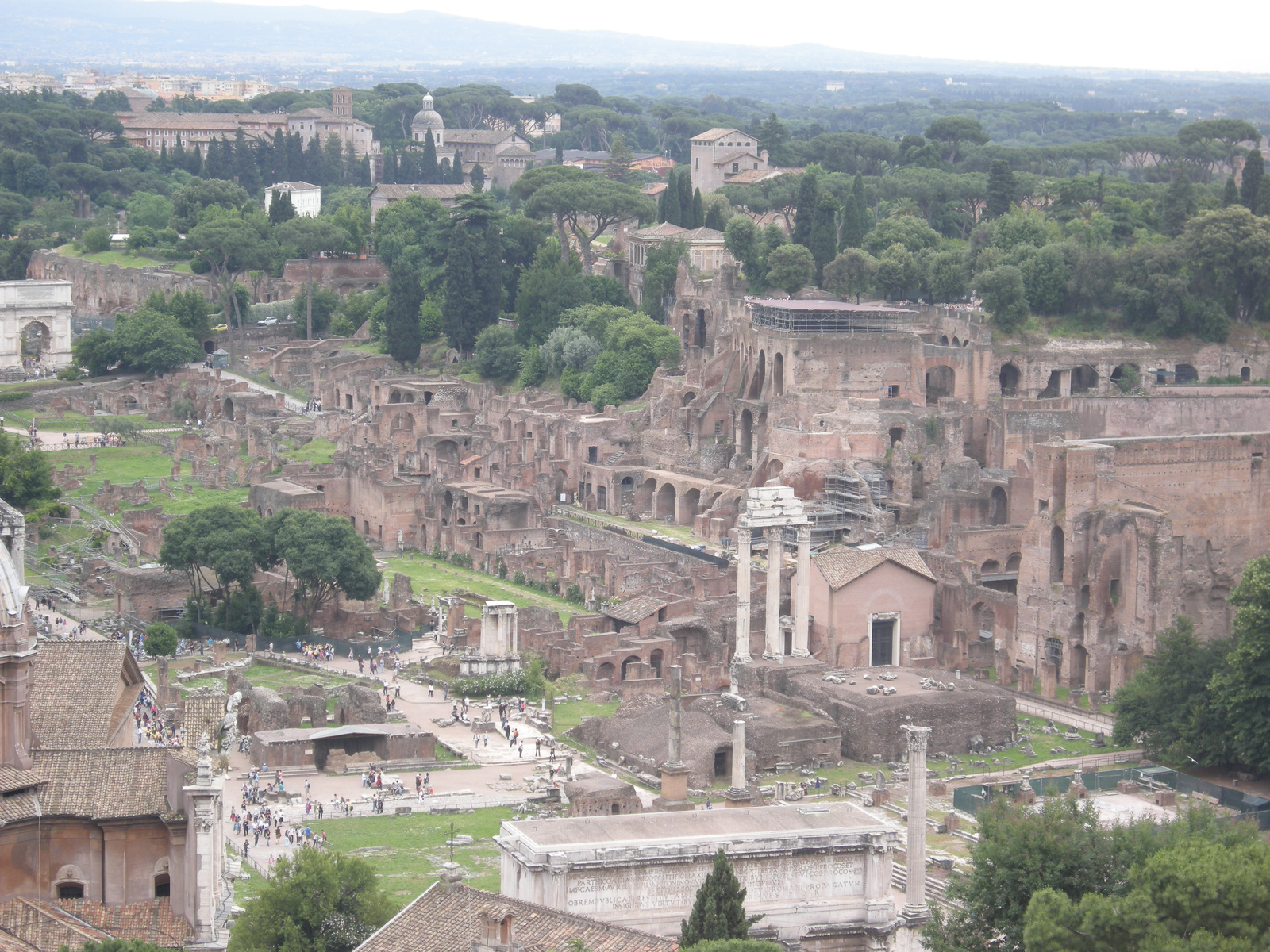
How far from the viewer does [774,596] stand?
5750 cm

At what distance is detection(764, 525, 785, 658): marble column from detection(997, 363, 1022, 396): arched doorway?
2060 centimetres

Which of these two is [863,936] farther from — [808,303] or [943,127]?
[943,127]

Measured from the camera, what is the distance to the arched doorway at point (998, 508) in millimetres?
67062

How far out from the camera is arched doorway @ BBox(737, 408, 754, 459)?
77.1 metres

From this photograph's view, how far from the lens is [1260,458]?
63.0 meters

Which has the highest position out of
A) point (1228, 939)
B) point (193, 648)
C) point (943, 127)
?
point (943, 127)

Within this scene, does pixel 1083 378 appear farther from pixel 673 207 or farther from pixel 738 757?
pixel 738 757

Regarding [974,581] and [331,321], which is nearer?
[974,581]

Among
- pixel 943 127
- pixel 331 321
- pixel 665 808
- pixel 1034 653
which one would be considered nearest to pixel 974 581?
pixel 1034 653

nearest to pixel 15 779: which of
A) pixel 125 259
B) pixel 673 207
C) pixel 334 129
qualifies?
pixel 673 207

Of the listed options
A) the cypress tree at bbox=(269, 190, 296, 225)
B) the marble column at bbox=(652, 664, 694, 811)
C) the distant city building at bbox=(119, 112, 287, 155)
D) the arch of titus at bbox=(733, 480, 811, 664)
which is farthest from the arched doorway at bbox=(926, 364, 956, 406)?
the distant city building at bbox=(119, 112, 287, 155)

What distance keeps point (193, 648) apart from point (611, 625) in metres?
11.5

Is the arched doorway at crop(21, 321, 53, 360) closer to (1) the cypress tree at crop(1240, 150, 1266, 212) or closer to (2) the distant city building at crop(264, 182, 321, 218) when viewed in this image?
(2) the distant city building at crop(264, 182, 321, 218)

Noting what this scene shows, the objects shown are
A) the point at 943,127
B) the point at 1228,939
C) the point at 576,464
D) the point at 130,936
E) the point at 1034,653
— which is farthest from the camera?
the point at 943,127
